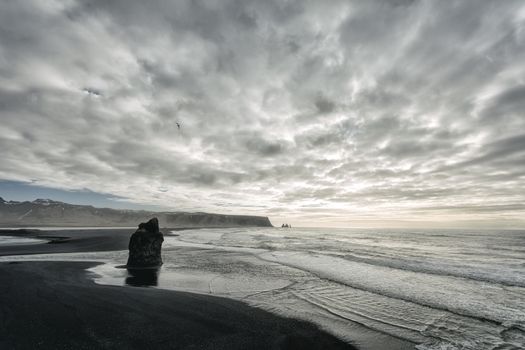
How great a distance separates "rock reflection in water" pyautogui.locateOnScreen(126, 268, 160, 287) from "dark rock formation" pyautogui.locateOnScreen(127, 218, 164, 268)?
1930 mm

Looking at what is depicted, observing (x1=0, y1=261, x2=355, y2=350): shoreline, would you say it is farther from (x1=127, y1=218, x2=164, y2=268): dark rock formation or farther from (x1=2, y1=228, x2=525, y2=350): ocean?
(x1=127, y1=218, x2=164, y2=268): dark rock formation

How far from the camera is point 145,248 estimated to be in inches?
857

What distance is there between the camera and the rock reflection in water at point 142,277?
48.1 feet

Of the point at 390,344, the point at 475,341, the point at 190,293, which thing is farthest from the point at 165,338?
the point at 475,341

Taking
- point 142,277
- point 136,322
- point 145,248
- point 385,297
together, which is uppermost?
point 145,248

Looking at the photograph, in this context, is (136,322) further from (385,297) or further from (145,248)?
(145,248)

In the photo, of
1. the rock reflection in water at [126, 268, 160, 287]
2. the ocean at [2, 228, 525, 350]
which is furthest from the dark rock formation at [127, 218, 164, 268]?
the rock reflection in water at [126, 268, 160, 287]

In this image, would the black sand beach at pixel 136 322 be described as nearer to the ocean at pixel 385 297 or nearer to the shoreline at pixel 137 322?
the shoreline at pixel 137 322

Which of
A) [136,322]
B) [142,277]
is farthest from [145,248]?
[136,322]

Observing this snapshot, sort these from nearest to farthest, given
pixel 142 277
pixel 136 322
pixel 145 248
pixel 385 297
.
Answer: pixel 136 322
pixel 385 297
pixel 142 277
pixel 145 248

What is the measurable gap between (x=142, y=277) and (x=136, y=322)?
8.94m

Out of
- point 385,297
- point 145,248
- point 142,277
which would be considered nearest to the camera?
point 385,297

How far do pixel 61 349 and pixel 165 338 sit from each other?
2372 millimetres

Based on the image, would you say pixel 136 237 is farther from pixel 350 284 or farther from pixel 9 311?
pixel 350 284
